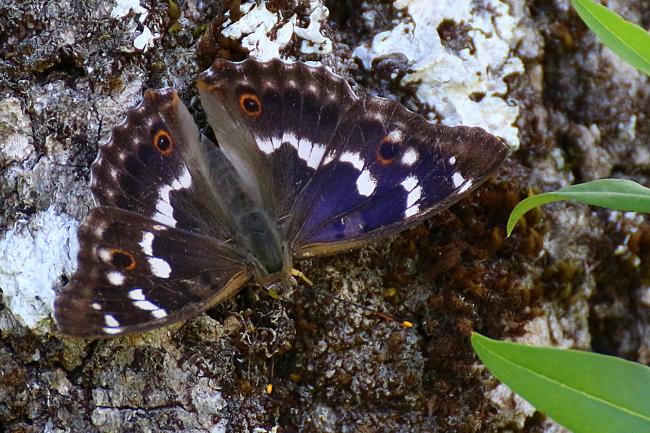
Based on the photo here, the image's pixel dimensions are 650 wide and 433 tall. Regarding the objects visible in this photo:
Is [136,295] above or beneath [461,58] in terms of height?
beneath

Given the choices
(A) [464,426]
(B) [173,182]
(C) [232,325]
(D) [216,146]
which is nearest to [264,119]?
(D) [216,146]

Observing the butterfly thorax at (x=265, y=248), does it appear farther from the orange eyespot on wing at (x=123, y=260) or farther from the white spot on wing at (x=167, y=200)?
the orange eyespot on wing at (x=123, y=260)

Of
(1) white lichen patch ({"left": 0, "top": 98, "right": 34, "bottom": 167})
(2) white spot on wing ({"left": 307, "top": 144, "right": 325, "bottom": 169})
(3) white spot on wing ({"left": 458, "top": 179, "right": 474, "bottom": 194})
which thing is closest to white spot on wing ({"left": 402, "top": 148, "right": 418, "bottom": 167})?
(3) white spot on wing ({"left": 458, "top": 179, "right": 474, "bottom": 194})

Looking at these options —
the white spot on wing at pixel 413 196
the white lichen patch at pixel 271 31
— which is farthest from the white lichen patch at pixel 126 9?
the white spot on wing at pixel 413 196

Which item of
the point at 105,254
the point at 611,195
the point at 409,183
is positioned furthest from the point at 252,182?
the point at 611,195

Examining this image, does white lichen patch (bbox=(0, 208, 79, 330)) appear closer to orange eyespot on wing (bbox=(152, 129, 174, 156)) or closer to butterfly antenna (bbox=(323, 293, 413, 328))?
orange eyespot on wing (bbox=(152, 129, 174, 156))

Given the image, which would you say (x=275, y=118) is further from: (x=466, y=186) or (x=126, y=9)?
(x=466, y=186)
